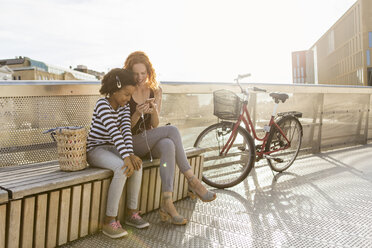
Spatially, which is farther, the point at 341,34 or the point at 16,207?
the point at 341,34

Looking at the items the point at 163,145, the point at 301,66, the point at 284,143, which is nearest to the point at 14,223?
the point at 163,145

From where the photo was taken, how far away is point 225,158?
4281 mm

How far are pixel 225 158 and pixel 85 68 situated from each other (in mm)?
109488

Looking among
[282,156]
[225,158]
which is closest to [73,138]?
[225,158]

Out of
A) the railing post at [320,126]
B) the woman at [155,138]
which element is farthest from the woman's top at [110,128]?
the railing post at [320,126]

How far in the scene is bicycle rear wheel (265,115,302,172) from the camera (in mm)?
4426

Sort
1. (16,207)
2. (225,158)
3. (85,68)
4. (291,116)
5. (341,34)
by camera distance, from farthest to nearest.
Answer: (85,68), (341,34), (291,116), (225,158), (16,207)

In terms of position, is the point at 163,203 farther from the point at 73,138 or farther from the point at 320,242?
the point at 320,242

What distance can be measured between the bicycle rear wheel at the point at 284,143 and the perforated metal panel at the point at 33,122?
Answer: 7.75 ft

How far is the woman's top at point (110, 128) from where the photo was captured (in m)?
2.68

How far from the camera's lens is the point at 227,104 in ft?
12.7

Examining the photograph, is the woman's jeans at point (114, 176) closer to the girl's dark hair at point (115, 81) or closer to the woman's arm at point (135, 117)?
the woman's arm at point (135, 117)

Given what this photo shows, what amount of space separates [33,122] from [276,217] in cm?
230

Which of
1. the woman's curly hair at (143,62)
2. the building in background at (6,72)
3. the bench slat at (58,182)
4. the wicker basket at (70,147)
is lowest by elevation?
the bench slat at (58,182)
